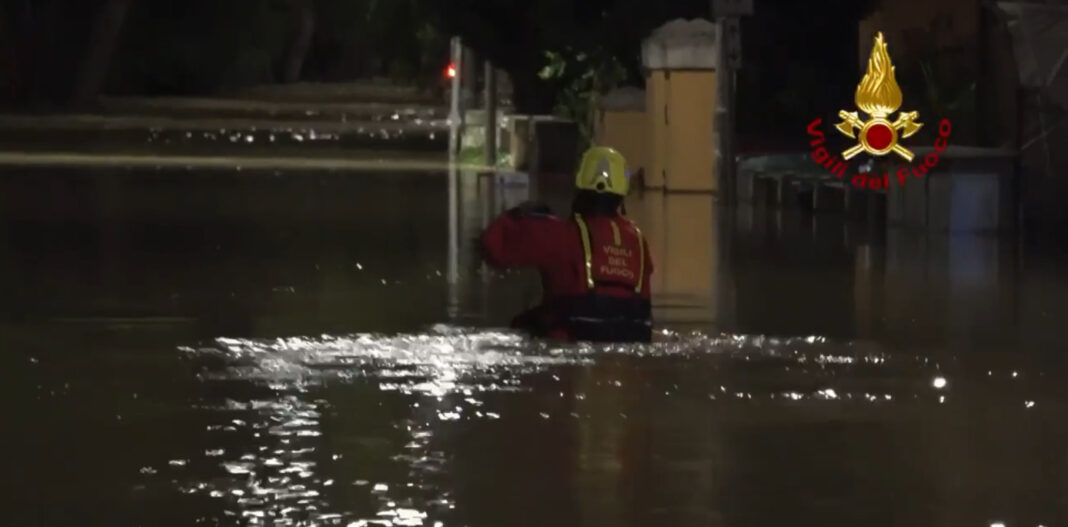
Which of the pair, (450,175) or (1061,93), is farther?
(450,175)

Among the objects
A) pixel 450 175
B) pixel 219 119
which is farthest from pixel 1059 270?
pixel 219 119

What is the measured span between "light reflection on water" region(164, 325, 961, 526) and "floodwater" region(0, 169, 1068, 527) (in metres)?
0.02

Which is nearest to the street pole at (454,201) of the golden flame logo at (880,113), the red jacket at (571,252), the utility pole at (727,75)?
the red jacket at (571,252)

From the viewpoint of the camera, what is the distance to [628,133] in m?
30.3

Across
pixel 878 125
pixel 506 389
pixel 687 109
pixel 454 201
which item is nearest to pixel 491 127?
pixel 687 109

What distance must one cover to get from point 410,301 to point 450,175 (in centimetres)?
1719

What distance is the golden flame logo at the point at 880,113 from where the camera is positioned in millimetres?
26203

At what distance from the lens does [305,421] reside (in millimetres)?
10750

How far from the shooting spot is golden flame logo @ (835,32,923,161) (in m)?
26.2

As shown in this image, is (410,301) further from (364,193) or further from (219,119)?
(219,119)

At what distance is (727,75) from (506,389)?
13.8 meters

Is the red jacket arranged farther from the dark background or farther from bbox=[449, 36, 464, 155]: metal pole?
bbox=[449, 36, 464, 155]: metal pole

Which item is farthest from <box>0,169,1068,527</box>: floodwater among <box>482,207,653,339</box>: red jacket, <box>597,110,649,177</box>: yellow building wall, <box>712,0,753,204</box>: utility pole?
<box>597,110,649,177</box>: yellow building wall

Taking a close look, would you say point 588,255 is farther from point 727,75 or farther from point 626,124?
point 626,124
